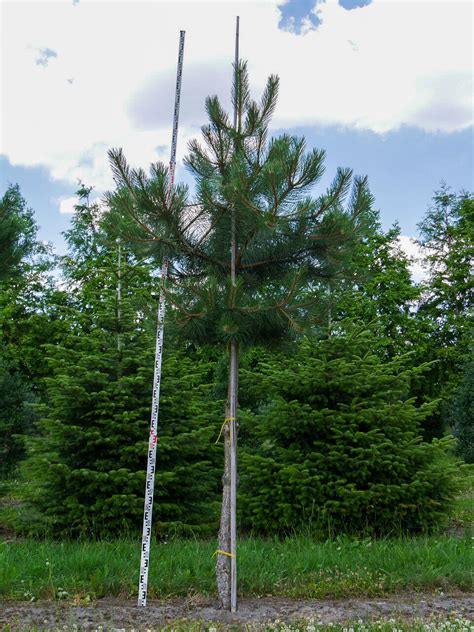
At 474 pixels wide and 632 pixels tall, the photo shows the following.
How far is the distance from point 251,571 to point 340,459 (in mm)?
2362

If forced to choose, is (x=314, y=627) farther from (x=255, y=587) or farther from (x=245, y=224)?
(x=245, y=224)

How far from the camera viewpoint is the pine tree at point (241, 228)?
16.9 ft

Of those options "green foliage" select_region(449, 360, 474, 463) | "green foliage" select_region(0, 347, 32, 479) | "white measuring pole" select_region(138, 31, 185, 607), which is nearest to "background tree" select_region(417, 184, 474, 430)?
"green foliage" select_region(449, 360, 474, 463)

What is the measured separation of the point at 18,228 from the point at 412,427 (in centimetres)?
565

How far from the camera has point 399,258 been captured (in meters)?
26.9

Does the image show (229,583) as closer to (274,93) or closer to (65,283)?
(274,93)

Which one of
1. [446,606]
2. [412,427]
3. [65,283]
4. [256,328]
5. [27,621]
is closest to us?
[27,621]

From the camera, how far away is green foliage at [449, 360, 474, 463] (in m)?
17.0

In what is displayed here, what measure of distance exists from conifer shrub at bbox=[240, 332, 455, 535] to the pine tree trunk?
2.08 meters

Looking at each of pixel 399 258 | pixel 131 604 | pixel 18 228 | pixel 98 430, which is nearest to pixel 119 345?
pixel 98 430

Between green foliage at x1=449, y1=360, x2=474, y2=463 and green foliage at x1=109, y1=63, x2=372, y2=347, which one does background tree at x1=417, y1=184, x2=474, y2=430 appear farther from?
green foliage at x1=109, y1=63, x2=372, y2=347

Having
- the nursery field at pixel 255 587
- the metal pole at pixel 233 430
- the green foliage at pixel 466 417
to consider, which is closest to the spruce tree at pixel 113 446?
the nursery field at pixel 255 587

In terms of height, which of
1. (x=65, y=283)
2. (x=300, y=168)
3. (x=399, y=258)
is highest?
(x=399, y=258)

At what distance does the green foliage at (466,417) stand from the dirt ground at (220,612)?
1279cm
